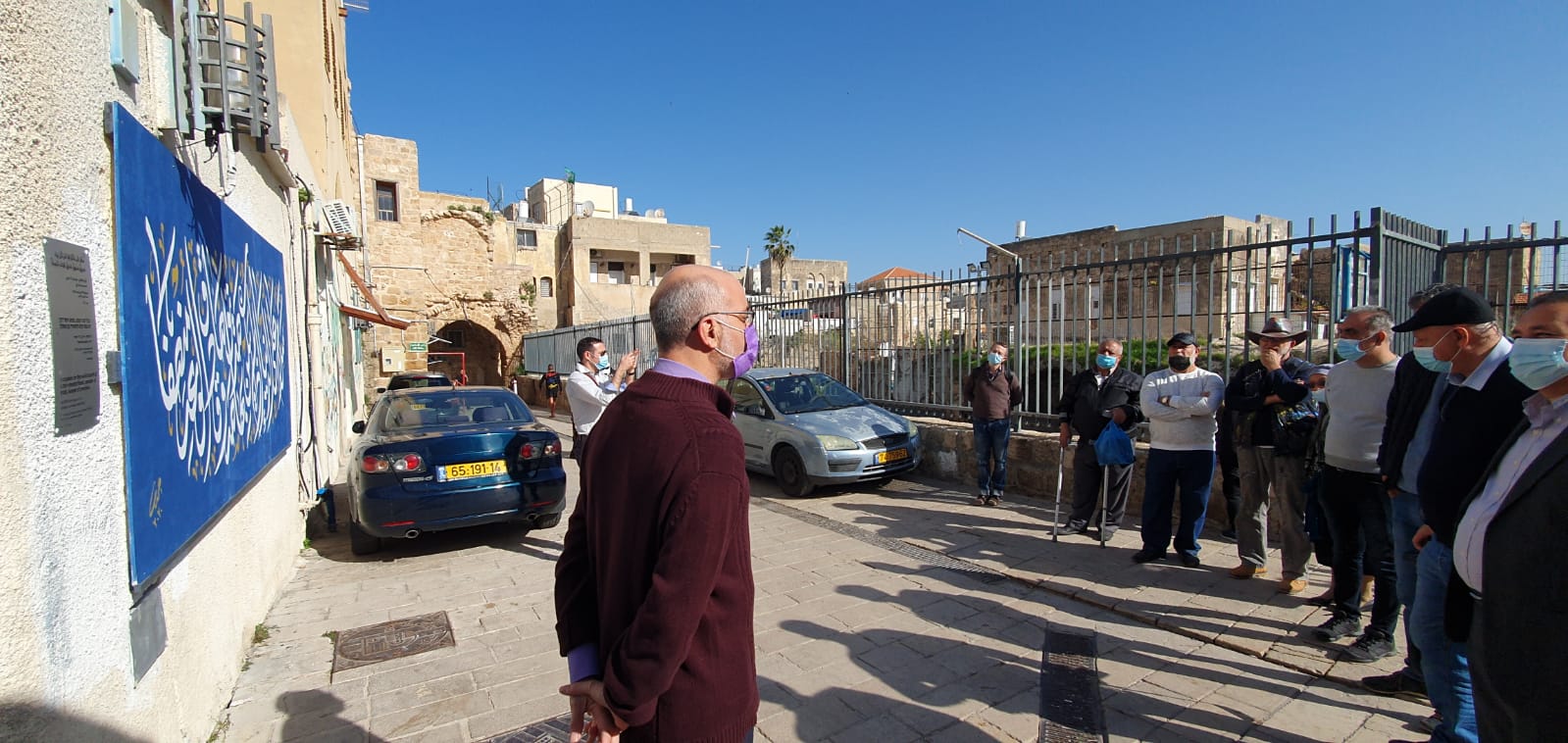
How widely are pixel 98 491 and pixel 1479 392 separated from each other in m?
4.85

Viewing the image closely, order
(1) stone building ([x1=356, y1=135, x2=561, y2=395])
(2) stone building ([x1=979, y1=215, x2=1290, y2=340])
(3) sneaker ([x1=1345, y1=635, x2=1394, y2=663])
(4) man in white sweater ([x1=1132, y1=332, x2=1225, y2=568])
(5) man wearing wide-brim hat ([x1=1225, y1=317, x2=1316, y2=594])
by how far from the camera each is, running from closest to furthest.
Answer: (3) sneaker ([x1=1345, y1=635, x2=1394, y2=663]), (5) man wearing wide-brim hat ([x1=1225, y1=317, x2=1316, y2=594]), (4) man in white sweater ([x1=1132, y1=332, x2=1225, y2=568]), (2) stone building ([x1=979, y1=215, x2=1290, y2=340]), (1) stone building ([x1=356, y1=135, x2=561, y2=395])

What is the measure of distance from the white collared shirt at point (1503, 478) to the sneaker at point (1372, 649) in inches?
79.0

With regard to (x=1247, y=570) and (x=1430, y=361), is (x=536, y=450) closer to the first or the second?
(x=1247, y=570)

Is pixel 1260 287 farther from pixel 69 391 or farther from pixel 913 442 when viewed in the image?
pixel 69 391

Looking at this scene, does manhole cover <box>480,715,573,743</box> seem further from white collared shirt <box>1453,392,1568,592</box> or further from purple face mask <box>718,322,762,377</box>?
white collared shirt <box>1453,392,1568,592</box>

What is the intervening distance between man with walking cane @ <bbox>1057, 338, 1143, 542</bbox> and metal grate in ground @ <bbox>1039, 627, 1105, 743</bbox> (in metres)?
1.94

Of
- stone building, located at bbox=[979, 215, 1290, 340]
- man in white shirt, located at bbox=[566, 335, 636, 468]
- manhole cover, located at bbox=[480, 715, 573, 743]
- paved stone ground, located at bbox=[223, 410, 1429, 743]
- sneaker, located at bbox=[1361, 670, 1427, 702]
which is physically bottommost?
paved stone ground, located at bbox=[223, 410, 1429, 743]

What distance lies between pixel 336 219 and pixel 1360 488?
11129 millimetres

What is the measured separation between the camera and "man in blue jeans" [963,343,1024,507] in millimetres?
7152

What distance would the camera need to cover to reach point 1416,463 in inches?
125

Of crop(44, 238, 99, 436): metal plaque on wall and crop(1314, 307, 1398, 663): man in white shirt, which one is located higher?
crop(44, 238, 99, 436): metal plaque on wall

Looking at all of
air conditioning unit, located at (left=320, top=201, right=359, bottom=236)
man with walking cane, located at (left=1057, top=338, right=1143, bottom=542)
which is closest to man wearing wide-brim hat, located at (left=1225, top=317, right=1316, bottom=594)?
man with walking cane, located at (left=1057, top=338, right=1143, bottom=542)

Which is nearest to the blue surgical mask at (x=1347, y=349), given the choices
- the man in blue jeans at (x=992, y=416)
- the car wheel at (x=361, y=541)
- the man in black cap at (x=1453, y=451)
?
the man in black cap at (x=1453, y=451)

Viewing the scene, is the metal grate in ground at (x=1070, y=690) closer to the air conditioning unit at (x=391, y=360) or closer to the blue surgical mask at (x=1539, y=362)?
the blue surgical mask at (x=1539, y=362)
